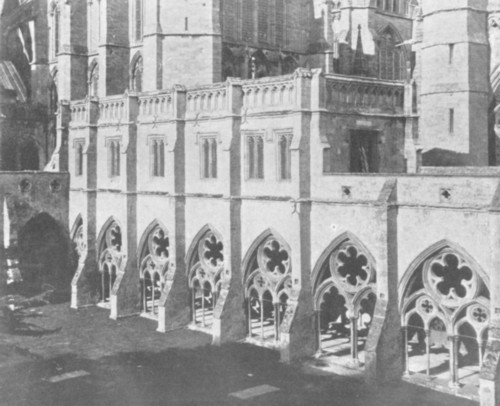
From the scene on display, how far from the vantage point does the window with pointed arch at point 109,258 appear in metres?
32.9

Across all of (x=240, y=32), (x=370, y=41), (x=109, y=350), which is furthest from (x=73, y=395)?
(x=370, y=41)

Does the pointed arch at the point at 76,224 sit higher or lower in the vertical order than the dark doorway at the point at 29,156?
lower

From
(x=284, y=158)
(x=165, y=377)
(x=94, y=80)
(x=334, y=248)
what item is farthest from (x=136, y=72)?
(x=165, y=377)

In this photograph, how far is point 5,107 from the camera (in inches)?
1654

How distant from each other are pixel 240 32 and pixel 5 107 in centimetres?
1525

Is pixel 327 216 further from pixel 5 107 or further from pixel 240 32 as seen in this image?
pixel 5 107

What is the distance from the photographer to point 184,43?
33594mm

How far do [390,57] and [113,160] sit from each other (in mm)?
20218

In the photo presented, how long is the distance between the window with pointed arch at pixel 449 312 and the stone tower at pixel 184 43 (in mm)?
15441

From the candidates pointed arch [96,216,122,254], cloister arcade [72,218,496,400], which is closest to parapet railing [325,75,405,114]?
cloister arcade [72,218,496,400]

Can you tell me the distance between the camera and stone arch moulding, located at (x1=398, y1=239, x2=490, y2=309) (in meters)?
19.5

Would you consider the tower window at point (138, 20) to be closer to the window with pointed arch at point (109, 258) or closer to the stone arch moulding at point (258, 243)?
the window with pointed arch at point (109, 258)

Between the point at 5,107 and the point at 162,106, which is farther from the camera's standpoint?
the point at 5,107

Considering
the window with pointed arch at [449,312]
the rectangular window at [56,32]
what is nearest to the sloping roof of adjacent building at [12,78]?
the rectangular window at [56,32]
